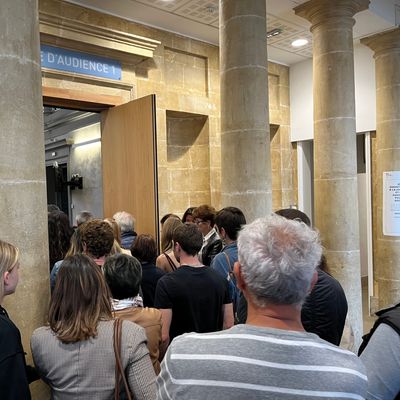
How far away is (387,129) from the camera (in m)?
6.31

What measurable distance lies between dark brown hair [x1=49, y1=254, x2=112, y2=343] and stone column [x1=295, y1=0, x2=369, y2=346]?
396cm

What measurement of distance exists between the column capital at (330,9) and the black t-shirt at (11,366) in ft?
16.3

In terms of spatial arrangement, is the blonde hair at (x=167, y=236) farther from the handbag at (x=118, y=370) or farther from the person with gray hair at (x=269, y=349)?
the person with gray hair at (x=269, y=349)

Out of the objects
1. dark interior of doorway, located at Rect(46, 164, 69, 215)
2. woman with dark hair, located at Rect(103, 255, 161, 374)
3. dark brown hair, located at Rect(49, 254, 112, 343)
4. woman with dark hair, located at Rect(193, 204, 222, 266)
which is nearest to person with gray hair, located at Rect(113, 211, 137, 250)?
woman with dark hair, located at Rect(193, 204, 222, 266)

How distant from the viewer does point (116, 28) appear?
5270 mm

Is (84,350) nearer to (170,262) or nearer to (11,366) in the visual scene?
(11,366)

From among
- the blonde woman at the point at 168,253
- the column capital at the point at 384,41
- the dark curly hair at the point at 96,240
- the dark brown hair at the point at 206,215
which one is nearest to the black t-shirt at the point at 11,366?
the dark curly hair at the point at 96,240

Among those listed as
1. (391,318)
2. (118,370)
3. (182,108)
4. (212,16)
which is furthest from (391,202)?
(118,370)

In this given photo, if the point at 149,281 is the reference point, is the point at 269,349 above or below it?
above

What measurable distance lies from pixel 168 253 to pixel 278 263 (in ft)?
7.59

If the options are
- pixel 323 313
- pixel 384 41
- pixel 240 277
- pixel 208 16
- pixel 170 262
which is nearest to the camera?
pixel 240 277

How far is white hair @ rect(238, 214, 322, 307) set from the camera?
0.98 m

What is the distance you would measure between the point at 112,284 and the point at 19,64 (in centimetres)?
113

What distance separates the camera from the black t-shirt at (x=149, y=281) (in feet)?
9.09
